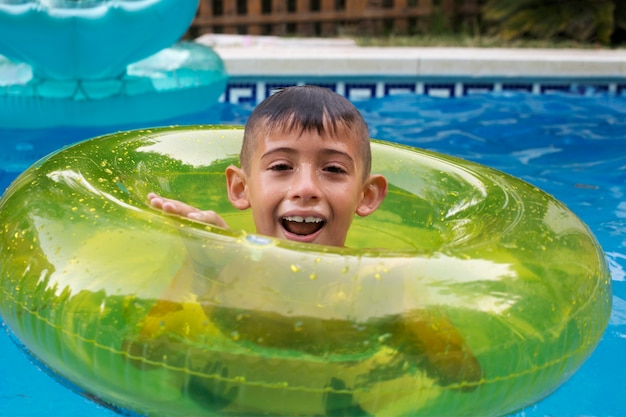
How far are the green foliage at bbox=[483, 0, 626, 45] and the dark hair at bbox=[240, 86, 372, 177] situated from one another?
6.79m

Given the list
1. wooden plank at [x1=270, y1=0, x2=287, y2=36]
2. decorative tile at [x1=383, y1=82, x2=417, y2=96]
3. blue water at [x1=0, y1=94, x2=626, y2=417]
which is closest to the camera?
blue water at [x1=0, y1=94, x2=626, y2=417]

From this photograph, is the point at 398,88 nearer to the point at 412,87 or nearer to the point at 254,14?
the point at 412,87

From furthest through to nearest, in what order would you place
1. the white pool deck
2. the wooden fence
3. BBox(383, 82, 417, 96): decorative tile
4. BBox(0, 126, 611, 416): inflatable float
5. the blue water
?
1. the wooden fence
2. BBox(383, 82, 417, 96): decorative tile
3. the white pool deck
4. the blue water
5. BBox(0, 126, 611, 416): inflatable float

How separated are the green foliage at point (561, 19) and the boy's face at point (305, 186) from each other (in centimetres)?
689

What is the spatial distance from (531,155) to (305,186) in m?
3.21

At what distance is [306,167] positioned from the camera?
A: 212 cm

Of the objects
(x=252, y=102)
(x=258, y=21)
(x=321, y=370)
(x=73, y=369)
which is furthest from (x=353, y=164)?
(x=258, y=21)

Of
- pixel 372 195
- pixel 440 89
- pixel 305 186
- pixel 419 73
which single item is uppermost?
pixel 305 186

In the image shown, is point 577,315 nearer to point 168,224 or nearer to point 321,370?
point 321,370

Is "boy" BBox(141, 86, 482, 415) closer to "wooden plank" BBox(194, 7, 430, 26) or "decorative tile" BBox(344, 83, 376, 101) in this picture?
"decorative tile" BBox(344, 83, 376, 101)

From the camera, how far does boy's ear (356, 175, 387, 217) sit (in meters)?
2.41

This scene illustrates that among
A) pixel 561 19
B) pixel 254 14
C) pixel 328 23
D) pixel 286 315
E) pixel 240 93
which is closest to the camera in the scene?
pixel 286 315

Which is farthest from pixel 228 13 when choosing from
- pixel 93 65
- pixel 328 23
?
pixel 93 65

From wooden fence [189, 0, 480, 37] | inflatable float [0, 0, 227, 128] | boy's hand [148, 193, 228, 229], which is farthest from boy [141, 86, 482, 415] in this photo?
wooden fence [189, 0, 480, 37]
